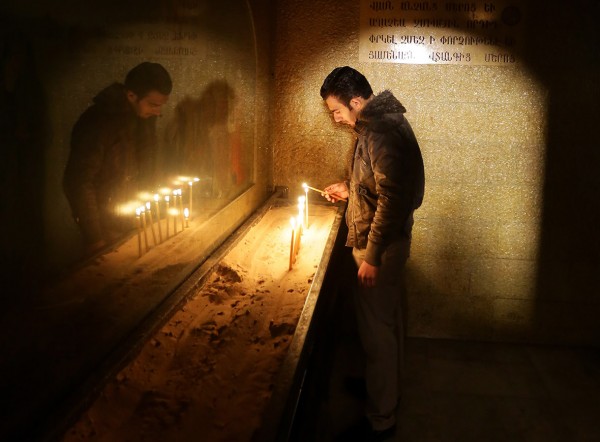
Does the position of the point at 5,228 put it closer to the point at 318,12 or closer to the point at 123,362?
the point at 123,362

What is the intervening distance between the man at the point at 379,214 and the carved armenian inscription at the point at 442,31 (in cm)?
146

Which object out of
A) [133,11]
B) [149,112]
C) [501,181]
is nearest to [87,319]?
[149,112]

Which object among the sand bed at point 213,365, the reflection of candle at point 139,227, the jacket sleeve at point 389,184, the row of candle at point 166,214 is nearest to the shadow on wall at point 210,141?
the row of candle at point 166,214

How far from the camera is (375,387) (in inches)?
147

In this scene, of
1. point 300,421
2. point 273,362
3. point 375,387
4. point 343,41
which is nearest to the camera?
point 273,362

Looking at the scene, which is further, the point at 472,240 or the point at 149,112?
the point at 472,240

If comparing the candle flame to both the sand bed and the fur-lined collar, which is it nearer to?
the sand bed

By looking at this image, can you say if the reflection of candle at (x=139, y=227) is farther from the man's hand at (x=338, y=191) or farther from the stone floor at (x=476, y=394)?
the man's hand at (x=338, y=191)

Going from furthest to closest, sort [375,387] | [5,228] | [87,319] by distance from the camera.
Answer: [375,387], [87,319], [5,228]

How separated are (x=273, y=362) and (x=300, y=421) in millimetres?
773

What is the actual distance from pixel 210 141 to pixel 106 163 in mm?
1646

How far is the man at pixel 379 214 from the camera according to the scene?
3.37 metres

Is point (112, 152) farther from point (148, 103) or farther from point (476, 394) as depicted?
point (476, 394)

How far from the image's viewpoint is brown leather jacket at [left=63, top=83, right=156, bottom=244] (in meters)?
1.98
